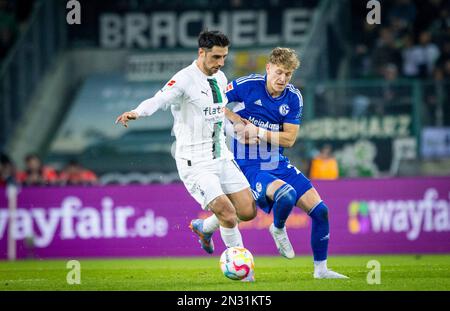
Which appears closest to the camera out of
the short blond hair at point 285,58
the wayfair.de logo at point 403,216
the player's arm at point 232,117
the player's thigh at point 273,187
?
the short blond hair at point 285,58

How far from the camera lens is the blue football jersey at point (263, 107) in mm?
10750

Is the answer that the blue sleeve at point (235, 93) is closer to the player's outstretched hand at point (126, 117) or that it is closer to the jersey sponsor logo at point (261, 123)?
the jersey sponsor logo at point (261, 123)

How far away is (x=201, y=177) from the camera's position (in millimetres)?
10273

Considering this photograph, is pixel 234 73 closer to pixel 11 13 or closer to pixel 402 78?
pixel 402 78

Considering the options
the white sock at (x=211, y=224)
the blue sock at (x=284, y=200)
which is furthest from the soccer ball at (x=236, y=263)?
the white sock at (x=211, y=224)

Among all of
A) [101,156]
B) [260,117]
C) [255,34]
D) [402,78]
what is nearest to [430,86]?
[402,78]

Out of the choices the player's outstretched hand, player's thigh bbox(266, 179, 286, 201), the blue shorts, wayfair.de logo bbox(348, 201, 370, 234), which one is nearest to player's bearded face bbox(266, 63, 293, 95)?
the blue shorts

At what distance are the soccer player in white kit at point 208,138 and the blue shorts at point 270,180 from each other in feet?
0.43

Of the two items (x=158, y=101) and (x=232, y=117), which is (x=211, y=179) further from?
(x=158, y=101)

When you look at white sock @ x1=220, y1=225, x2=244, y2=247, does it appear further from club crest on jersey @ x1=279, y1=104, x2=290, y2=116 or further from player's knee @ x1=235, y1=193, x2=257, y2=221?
club crest on jersey @ x1=279, y1=104, x2=290, y2=116

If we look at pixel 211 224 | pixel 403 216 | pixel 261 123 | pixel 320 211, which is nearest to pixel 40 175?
pixel 403 216

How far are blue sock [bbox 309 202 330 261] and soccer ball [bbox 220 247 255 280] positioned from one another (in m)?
0.84

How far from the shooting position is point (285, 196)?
10.4 meters
